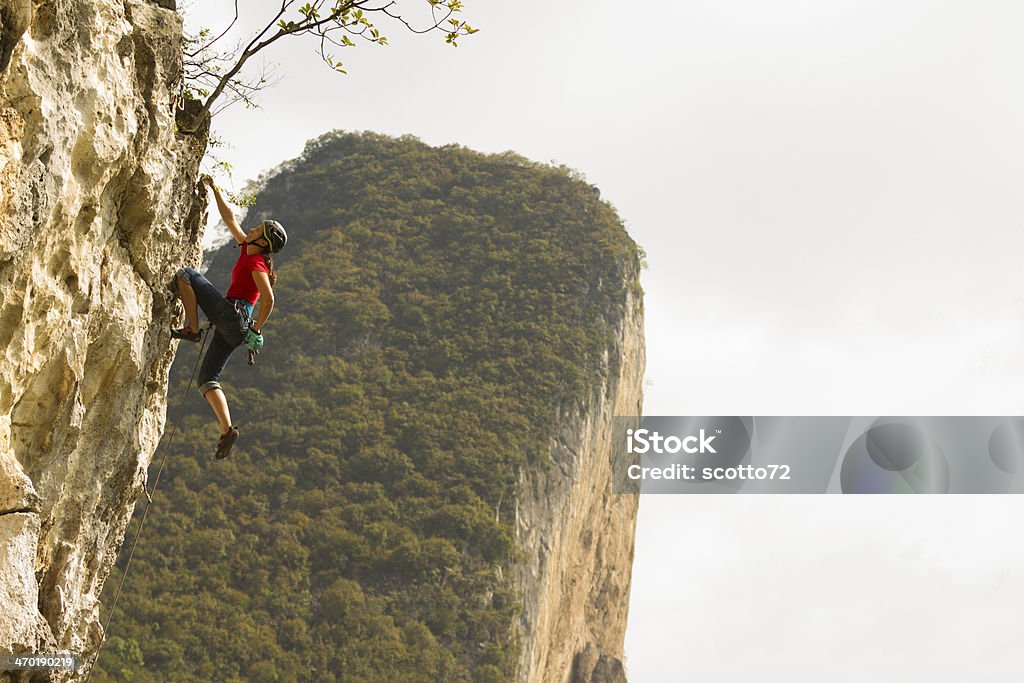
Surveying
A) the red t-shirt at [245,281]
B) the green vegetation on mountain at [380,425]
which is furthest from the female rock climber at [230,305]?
the green vegetation on mountain at [380,425]

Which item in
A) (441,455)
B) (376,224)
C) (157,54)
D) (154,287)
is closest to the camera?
(157,54)

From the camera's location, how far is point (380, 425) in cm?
3806

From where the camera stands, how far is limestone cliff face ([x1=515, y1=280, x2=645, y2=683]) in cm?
3488

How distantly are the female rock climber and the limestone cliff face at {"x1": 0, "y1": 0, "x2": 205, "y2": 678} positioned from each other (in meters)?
0.21

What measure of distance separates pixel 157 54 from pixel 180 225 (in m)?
1.32

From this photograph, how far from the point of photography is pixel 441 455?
36.8m

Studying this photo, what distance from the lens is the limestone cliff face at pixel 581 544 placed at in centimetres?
3488

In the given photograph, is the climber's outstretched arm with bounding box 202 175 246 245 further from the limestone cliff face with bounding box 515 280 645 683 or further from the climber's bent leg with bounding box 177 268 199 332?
the limestone cliff face with bounding box 515 280 645 683

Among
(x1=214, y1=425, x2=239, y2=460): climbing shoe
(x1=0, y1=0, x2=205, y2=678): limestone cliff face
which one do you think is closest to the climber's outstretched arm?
(x1=0, y1=0, x2=205, y2=678): limestone cliff face

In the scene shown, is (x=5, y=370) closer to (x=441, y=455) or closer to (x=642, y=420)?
(x=441, y=455)

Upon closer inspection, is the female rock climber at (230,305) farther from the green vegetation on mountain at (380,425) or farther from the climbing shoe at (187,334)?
the green vegetation on mountain at (380,425)

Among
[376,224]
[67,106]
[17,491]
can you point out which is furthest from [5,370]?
[376,224]

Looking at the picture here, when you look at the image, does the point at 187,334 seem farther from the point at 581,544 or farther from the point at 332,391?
the point at 581,544

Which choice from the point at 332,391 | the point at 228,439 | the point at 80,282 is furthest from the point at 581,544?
the point at 80,282
